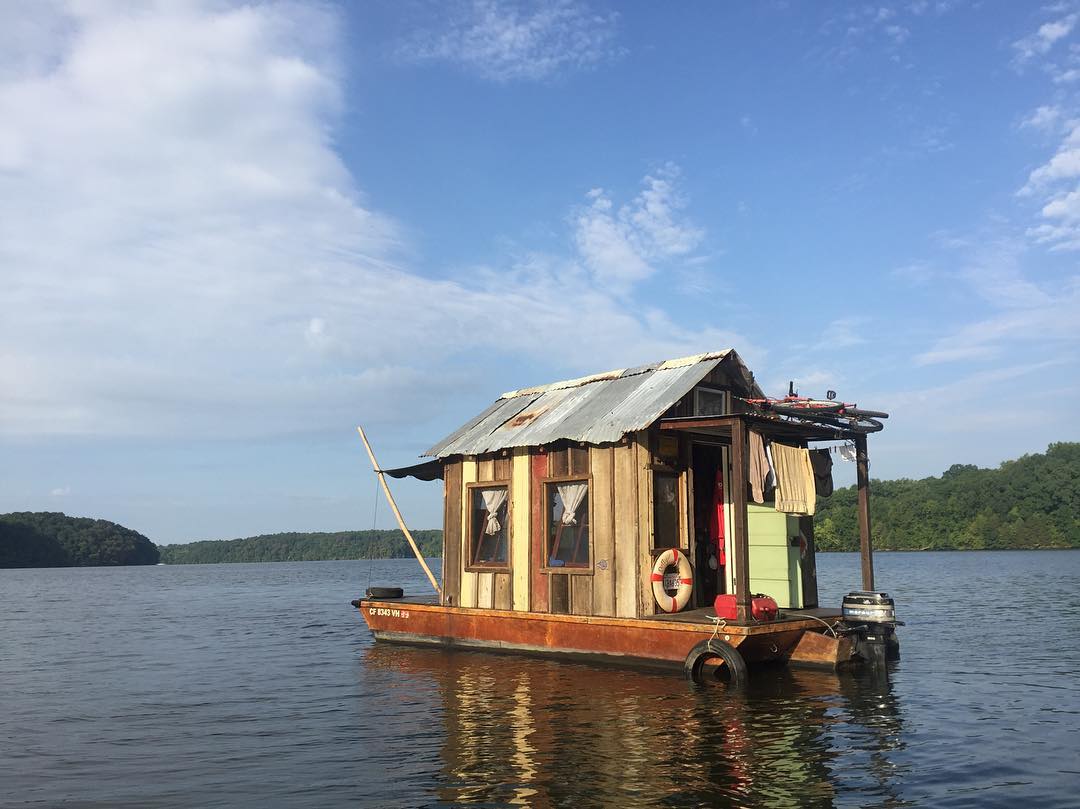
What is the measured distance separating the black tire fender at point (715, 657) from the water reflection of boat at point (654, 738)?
25 centimetres

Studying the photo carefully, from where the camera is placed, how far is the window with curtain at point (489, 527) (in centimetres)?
1612

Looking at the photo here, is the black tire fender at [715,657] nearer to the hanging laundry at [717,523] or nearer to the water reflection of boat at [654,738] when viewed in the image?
the water reflection of boat at [654,738]

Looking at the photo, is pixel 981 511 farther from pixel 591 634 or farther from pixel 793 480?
pixel 591 634

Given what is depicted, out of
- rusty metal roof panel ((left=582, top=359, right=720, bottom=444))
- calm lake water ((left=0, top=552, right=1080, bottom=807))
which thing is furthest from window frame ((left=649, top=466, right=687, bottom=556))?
calm lake water ((left=0, top=552, right=1080, bottom=807))

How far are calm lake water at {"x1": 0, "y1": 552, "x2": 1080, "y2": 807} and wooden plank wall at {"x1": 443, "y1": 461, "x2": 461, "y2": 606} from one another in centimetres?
129

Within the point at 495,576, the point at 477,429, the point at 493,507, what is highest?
the point at 477,429

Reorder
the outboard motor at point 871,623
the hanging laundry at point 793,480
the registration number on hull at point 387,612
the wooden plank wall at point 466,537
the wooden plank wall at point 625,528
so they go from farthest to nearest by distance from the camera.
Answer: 1. the registration number on hull at point 387,612
2. the wooden plank wall at point 466,537
3. the wooden plank wall at point 625,528
4. the hanging laundry at point 793,480
5. the outboard motor at point 871,623

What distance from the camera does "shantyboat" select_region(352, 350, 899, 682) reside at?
1290cm

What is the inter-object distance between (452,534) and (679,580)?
518 centimetres

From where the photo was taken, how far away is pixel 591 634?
547 inches

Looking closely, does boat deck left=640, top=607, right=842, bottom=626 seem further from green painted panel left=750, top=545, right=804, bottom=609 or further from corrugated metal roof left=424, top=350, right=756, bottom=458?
corrugated metal roof left=424, top=350, right=756, bottom=458

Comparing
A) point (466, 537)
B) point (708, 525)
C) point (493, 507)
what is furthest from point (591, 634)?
point (466, 537)

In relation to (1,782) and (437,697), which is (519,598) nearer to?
(437,697)

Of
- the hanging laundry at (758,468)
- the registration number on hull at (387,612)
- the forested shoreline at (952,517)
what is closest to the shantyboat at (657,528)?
the hanging laundry at (758,468)
